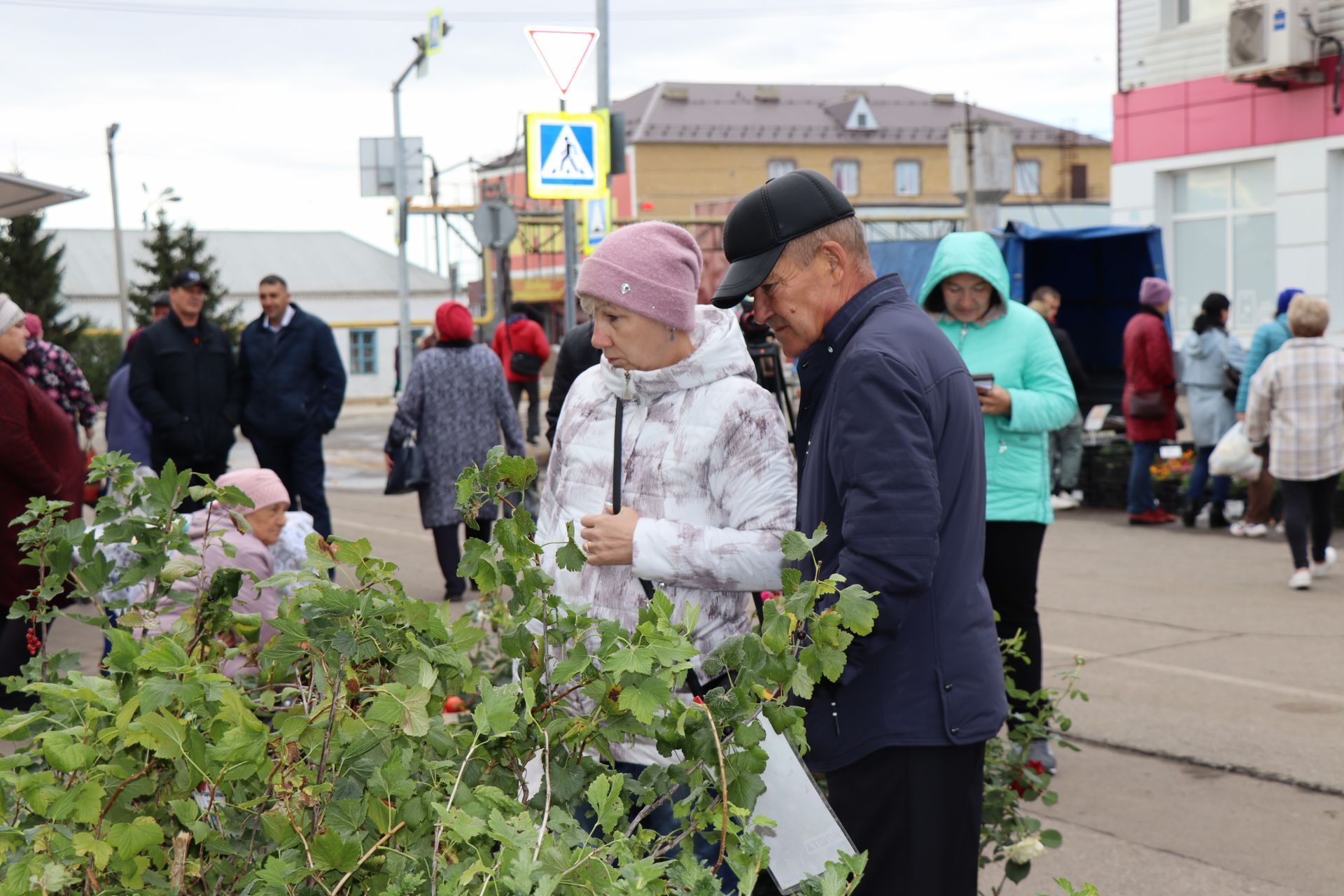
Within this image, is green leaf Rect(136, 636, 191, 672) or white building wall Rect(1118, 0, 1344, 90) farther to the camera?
white building wall Rect(1118, 0, 1344, 90)

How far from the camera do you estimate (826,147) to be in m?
66.2

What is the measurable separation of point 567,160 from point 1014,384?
7538 mm

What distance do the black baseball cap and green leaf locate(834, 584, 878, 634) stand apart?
808mm

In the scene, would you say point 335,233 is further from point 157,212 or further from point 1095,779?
point 1095,779

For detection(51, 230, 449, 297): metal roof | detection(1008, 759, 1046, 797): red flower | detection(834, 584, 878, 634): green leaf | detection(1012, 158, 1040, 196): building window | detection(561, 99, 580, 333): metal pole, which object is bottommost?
detection(1008, 759, 1046, 797): red flower

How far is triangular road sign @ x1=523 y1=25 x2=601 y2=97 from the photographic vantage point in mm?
11273

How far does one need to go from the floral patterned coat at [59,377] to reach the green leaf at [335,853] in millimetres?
7647

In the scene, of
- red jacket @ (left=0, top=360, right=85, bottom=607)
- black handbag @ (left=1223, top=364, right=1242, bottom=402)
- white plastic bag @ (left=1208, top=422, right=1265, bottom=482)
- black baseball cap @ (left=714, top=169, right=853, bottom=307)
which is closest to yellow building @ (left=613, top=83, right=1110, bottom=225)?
black handbag @ (left=1223, top=364, right=1242, bottom=402)

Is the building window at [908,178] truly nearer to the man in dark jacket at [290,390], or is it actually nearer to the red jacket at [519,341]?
the red jacket at [519,341]

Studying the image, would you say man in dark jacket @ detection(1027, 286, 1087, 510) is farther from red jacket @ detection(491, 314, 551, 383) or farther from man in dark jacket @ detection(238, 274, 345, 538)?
man in dark jacket @ detection(238, 274, 345, 538)

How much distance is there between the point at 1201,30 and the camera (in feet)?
63.9

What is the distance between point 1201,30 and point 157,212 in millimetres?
38424

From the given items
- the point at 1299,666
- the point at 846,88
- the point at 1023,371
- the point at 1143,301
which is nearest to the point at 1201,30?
the point at 1143,301

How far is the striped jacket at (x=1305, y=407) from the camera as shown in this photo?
8.39 m
